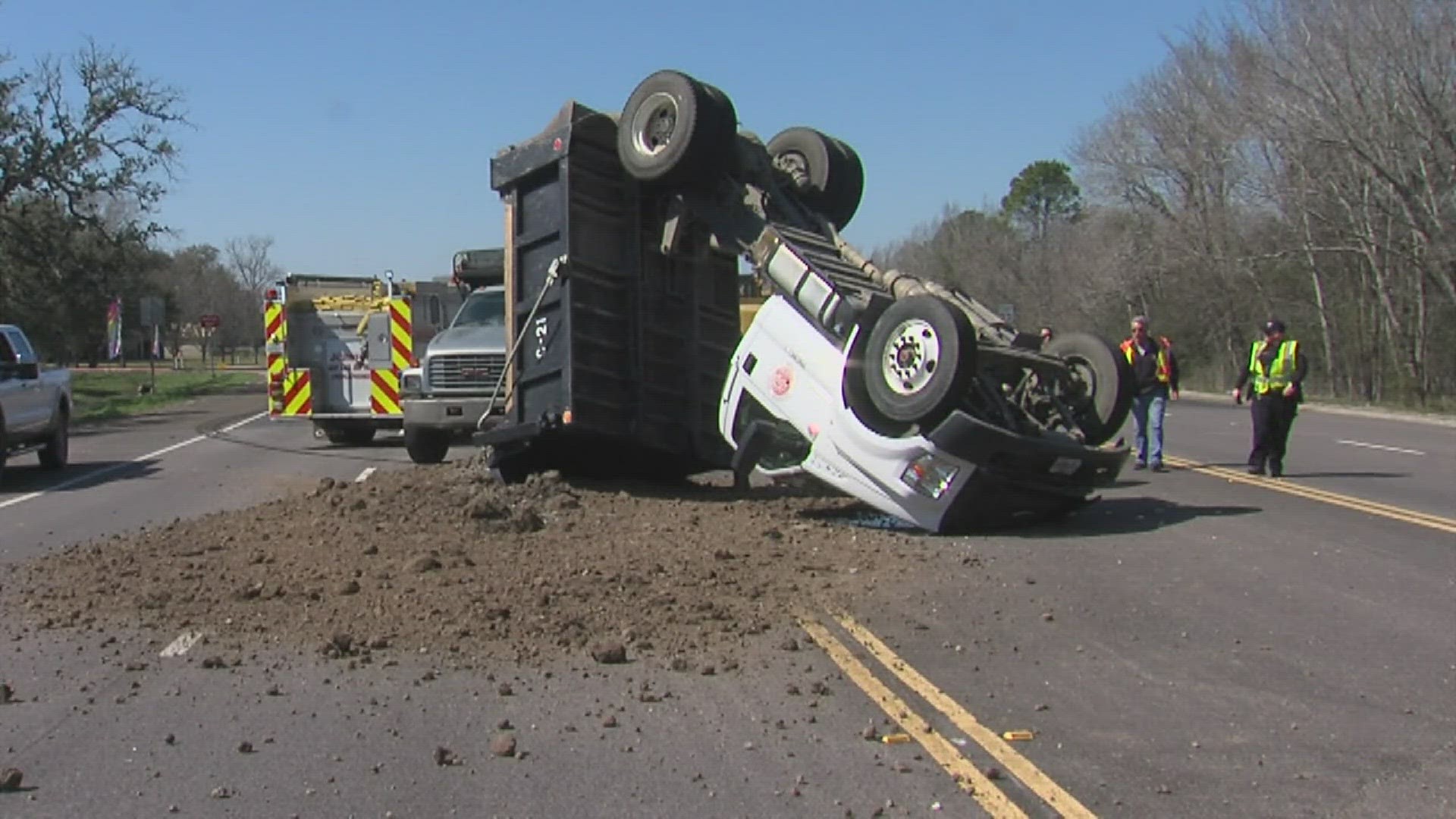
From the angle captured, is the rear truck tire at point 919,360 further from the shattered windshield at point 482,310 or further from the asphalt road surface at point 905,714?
the shattered windshield at point 482,310

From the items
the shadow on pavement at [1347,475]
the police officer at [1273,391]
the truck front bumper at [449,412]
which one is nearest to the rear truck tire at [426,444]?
the truck front bumper at [449,412]

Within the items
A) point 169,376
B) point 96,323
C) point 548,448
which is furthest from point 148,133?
point 548,448

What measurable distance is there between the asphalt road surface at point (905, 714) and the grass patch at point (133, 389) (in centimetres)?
2852

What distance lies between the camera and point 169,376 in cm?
6456

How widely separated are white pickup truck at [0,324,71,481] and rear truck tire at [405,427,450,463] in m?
4.75

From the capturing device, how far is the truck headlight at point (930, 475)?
31.2 ft

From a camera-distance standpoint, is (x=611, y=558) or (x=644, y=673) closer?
(x=644, y=673)

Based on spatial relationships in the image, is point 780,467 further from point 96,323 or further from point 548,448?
point 96,323

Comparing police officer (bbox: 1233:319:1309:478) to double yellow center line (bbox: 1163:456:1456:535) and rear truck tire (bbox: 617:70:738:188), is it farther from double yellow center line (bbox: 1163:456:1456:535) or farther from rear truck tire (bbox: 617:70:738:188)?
rear truck tire (bbox: 617:70:738:188)

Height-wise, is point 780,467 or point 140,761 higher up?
point 780,467

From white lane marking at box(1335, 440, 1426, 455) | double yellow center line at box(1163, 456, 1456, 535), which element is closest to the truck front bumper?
double yellow center line at box(1163, 456, 1456, 535)

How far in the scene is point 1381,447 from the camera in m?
19.3

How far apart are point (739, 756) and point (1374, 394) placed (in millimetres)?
36890

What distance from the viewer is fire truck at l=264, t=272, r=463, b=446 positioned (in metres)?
22.0
